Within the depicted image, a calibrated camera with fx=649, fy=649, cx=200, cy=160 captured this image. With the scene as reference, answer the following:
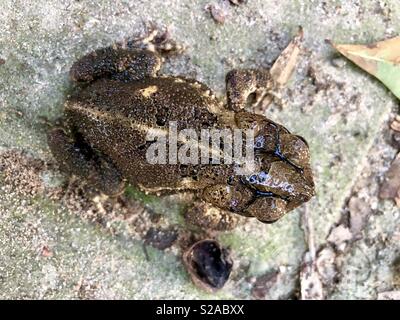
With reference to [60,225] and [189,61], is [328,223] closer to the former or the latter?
[189,61]

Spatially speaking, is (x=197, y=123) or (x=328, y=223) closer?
(x=197, y=123)

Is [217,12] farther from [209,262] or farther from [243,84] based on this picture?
[209,262]

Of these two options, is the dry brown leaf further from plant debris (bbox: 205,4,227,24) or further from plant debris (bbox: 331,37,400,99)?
plant debris (bbox: 205,4,227,24)

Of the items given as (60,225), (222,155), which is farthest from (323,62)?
(60,225)

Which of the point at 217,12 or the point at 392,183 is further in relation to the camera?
the point at 392,183

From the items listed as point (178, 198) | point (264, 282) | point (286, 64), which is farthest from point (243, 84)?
point (264, 282)

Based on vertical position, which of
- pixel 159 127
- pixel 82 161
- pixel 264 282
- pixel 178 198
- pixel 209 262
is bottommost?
pixel 264 282

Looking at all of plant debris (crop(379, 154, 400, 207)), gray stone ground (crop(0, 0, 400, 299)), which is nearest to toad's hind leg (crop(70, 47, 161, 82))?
gray stone ground (crop(0, 0, 400, 299))
